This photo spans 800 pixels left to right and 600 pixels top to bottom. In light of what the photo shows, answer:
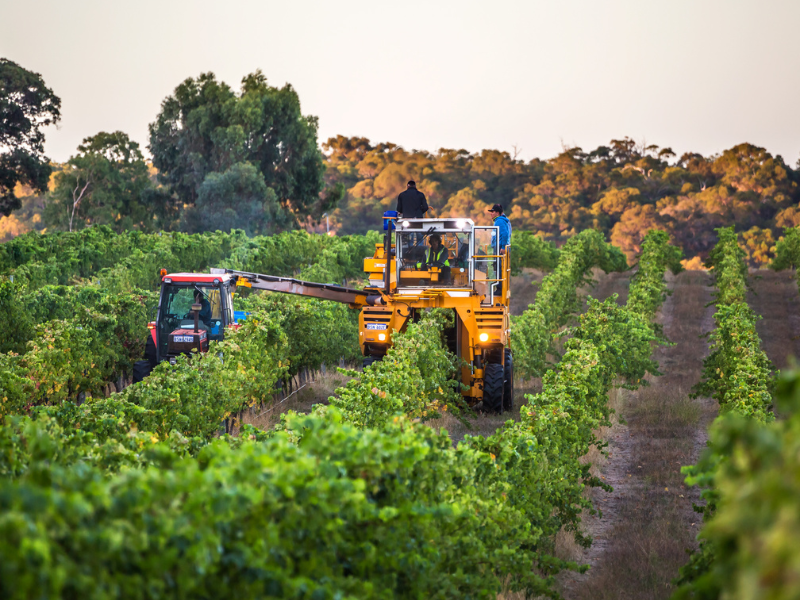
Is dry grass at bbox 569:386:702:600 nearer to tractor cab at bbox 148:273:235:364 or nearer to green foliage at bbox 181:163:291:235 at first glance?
tractor cab at bbox 148:273:235:364

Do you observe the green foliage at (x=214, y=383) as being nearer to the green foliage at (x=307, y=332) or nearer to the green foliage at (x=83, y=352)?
the green foliage at (x=307, y=332)

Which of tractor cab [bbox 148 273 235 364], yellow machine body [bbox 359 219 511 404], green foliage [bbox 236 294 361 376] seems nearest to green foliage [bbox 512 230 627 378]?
yellow machine body [bbox 359 219 511 404]

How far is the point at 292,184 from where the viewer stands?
53.9 metres

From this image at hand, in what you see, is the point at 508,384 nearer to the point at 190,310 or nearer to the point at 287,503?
the point at 190,310

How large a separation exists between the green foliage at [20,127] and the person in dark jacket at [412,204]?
120 feet

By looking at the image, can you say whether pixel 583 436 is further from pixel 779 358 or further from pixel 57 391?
pixel 779 358

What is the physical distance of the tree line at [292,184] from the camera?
4800 cm

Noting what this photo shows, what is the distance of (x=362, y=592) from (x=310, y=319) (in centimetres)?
1027

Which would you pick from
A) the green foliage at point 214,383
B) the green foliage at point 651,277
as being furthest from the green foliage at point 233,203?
the green foliage at point 214,383

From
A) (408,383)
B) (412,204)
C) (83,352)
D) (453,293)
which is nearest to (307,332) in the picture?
(412,204)

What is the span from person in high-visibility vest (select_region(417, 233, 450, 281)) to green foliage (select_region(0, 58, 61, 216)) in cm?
3699

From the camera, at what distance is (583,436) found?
27.7 ft

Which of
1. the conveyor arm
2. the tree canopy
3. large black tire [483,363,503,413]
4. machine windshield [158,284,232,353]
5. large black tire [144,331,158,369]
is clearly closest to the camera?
large black tire [483,363,503,413]

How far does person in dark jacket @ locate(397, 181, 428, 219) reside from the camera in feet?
38.9
